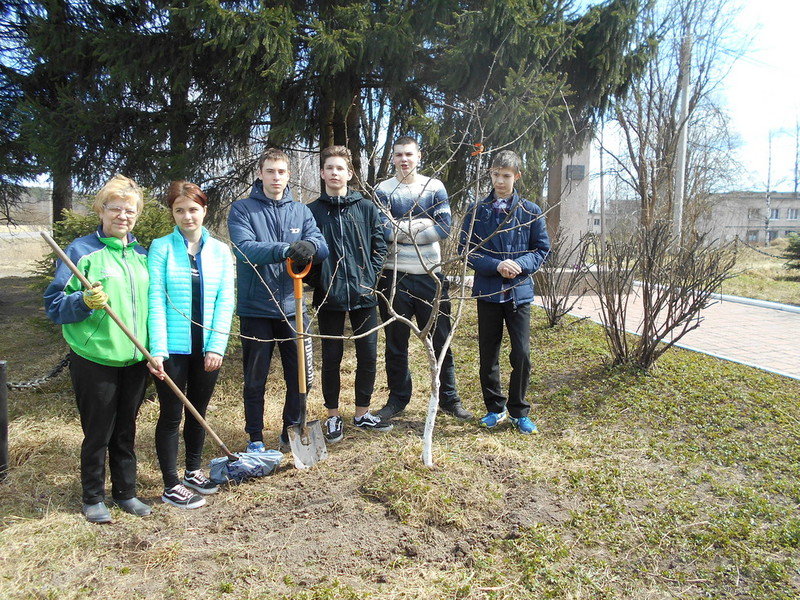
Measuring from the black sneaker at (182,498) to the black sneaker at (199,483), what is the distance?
0.29 feet

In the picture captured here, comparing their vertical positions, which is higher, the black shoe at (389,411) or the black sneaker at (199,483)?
the black shoe at (389,411)

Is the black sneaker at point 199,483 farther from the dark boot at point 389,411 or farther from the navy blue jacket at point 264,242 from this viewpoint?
the dark boot at point 389,411

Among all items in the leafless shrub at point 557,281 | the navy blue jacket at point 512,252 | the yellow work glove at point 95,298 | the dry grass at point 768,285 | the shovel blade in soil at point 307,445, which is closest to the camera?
the yellow work glove at point 95,298

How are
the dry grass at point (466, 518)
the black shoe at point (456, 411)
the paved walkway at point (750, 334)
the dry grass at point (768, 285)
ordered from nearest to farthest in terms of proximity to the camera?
1. the dry grass at point (466, 518)
2. the black shoe at point (456, 411)
3. the paved walkway at point (750, 334)
4. the dry grass at point (768, 285)

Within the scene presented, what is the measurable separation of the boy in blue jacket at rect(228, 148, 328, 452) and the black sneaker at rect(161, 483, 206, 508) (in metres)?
0.50

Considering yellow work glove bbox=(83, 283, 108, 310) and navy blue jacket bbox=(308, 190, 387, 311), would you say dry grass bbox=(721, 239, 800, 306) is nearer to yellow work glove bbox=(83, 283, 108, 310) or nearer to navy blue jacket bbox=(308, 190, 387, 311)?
navy blue jacket bbox=(308, 190, 387, 311)

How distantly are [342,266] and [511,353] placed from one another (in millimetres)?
1308

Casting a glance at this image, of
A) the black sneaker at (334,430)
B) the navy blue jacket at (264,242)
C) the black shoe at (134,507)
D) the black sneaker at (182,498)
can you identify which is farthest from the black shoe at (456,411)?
the black shoe at (134,507)

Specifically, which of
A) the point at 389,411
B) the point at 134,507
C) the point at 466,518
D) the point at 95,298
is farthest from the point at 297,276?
the point at 466,518

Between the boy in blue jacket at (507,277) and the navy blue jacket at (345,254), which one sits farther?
the boy in blue jacket at (507,277)

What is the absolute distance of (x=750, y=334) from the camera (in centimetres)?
676

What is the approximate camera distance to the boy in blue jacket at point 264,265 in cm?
331

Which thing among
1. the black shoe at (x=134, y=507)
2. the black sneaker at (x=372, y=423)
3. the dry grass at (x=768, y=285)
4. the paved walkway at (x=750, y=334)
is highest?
the dry grass at (x=768, y=285)

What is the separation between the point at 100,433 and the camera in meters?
2.77
